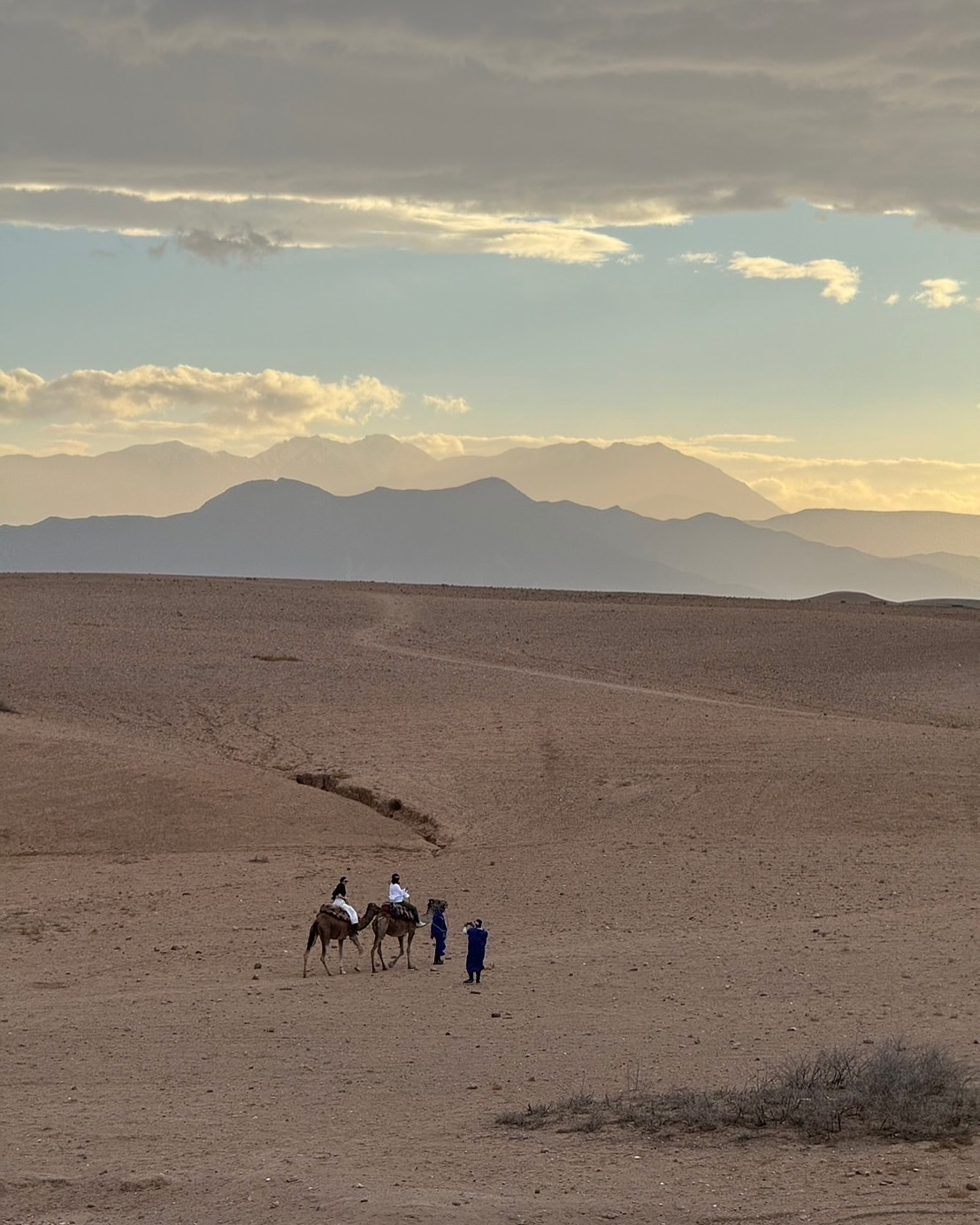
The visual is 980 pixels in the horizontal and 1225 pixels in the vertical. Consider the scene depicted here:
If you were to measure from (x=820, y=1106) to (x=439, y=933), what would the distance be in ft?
27.2

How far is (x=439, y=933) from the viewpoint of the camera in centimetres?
1905

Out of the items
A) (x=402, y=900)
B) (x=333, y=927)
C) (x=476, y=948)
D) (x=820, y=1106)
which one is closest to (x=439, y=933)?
(x=402, y=900)

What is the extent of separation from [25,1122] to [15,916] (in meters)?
9.88

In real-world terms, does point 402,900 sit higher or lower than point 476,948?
higher

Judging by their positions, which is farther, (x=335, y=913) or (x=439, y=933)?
(x=439, y=933)

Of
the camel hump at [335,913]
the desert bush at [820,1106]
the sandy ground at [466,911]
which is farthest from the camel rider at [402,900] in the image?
the desert bush at [820,1106]

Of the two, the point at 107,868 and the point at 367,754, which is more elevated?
the point at 367,754

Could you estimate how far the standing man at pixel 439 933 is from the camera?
19.0 meters

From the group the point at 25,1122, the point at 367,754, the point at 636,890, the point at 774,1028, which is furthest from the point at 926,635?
the point at 25,1122

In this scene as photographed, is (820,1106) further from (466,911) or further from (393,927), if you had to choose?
(466,911)

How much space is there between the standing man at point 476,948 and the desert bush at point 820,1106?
466 cm

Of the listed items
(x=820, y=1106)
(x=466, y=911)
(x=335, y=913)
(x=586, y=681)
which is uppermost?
(x=586, y=681)

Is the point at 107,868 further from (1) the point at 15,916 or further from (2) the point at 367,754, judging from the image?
(2) the point at 367,754

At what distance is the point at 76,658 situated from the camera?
140 feet
